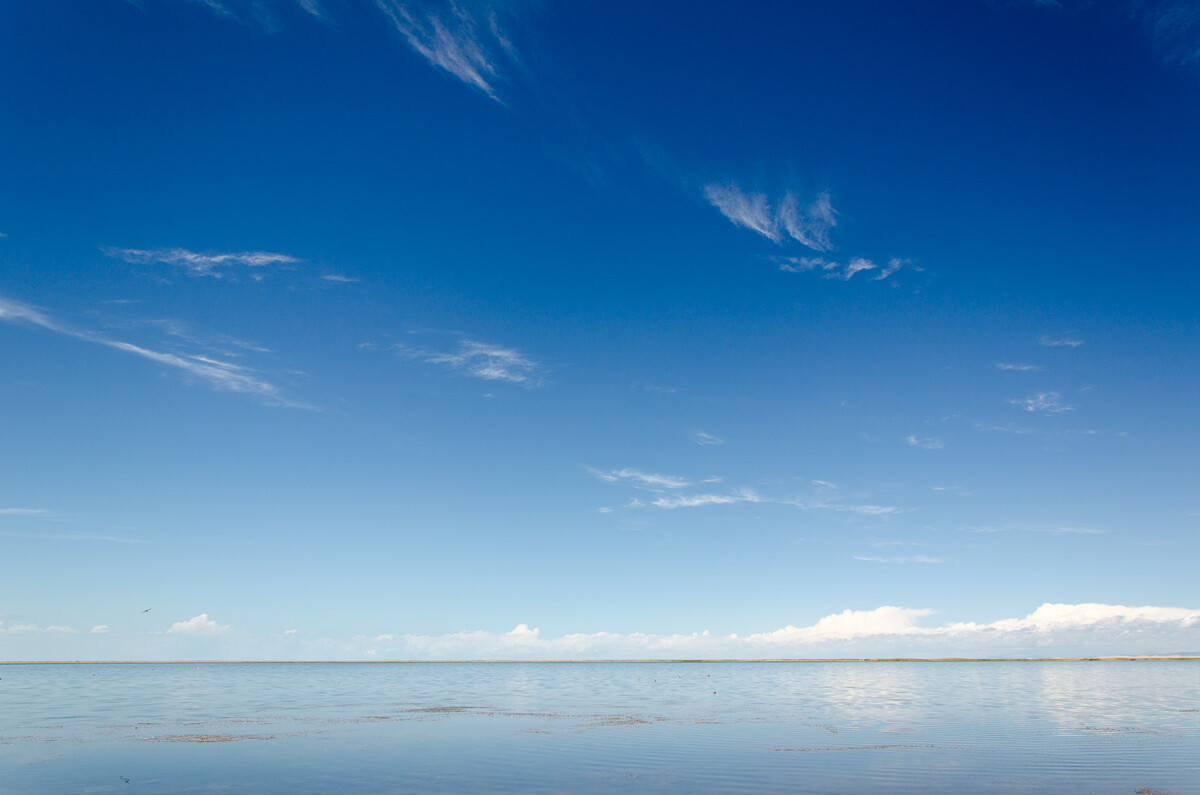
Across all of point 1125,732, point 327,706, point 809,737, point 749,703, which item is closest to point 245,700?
point 327,706

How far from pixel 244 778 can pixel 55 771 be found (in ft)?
28.5

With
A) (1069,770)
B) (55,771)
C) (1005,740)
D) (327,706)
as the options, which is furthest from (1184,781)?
(327,706)

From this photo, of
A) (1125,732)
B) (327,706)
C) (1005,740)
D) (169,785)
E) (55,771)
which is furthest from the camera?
(327,706)

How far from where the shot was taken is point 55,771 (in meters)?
30.7

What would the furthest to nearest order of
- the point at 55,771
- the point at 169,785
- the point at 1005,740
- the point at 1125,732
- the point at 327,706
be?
the point at 327,706 < the point at 1125,732 < the point at 1005,740 < the point at 55,771 < the point at 169,785

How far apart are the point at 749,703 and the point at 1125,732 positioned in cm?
3123

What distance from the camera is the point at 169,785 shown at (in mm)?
28234

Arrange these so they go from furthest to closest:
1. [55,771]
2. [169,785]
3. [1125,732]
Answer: [1125,732], [55,771], [169,785]

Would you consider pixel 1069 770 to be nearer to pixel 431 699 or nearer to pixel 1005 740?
pixel 1005 740

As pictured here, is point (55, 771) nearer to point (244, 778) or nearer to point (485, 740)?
Answer: point (244, 778)

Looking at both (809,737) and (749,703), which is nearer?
(809,737)

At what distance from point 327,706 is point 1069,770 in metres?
57.4

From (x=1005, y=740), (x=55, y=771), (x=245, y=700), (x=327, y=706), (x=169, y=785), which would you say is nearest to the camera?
(x=169, y=785)

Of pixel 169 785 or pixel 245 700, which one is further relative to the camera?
pixel 245 700
